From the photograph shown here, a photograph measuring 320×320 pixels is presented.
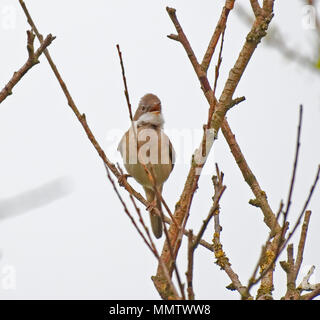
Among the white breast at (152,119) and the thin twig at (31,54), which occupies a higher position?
the white breast at (152,119)

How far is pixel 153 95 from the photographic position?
22.6 feet

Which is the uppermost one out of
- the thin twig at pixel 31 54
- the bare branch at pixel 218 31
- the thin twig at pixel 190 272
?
the bare branch at pixel 218 31

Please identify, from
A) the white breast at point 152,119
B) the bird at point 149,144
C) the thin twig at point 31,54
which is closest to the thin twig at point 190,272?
the thin twig at point 31,54

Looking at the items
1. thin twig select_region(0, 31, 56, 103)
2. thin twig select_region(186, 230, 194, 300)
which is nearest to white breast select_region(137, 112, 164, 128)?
thin twig select_region(0, 31, 56, 103)

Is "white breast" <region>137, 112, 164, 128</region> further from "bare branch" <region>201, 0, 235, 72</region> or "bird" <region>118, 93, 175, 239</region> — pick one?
"bare branch" <region>201, 0, 235, 72</region>

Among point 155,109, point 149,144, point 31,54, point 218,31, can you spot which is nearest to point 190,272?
point 31,54

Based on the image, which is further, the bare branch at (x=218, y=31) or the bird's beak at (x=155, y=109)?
the bird's beak at (x=155, y=109)

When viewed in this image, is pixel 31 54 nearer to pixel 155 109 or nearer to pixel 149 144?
pixel 149 144

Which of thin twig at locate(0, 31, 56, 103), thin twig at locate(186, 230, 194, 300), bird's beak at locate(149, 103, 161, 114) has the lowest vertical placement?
thin twig at locate(186, 230, 194, 300)

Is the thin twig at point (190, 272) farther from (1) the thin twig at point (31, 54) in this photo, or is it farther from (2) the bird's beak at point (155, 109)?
(2) the bird's beak at point (155, 109)
